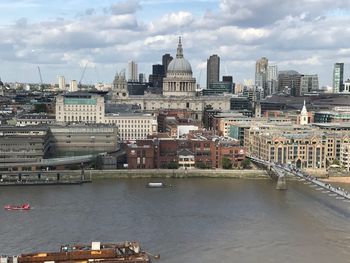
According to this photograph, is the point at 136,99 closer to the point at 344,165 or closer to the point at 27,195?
the point at 344,165

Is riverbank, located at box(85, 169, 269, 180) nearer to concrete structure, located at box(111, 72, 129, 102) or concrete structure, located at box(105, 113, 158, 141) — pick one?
concrete structure, located at box(105, 113, 158, 141)

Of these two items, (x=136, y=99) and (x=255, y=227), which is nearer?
(x=255, y=227)

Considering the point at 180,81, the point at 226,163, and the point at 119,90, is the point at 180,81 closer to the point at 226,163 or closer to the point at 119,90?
the point at 119,90

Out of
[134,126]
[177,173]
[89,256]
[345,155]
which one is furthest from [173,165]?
[89,256]

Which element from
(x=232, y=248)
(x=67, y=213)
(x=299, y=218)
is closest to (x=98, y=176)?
(x=67, y=213)

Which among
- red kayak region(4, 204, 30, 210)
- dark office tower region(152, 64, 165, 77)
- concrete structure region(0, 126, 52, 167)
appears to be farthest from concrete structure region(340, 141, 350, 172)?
dark office tower region(152, 64, 165, 77)

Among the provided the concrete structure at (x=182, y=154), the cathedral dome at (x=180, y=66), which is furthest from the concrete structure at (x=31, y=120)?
the cathedral dome at (x=180, y=66)

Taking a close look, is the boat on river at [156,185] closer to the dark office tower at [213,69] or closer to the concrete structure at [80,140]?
the concrete structure at [80,140]
